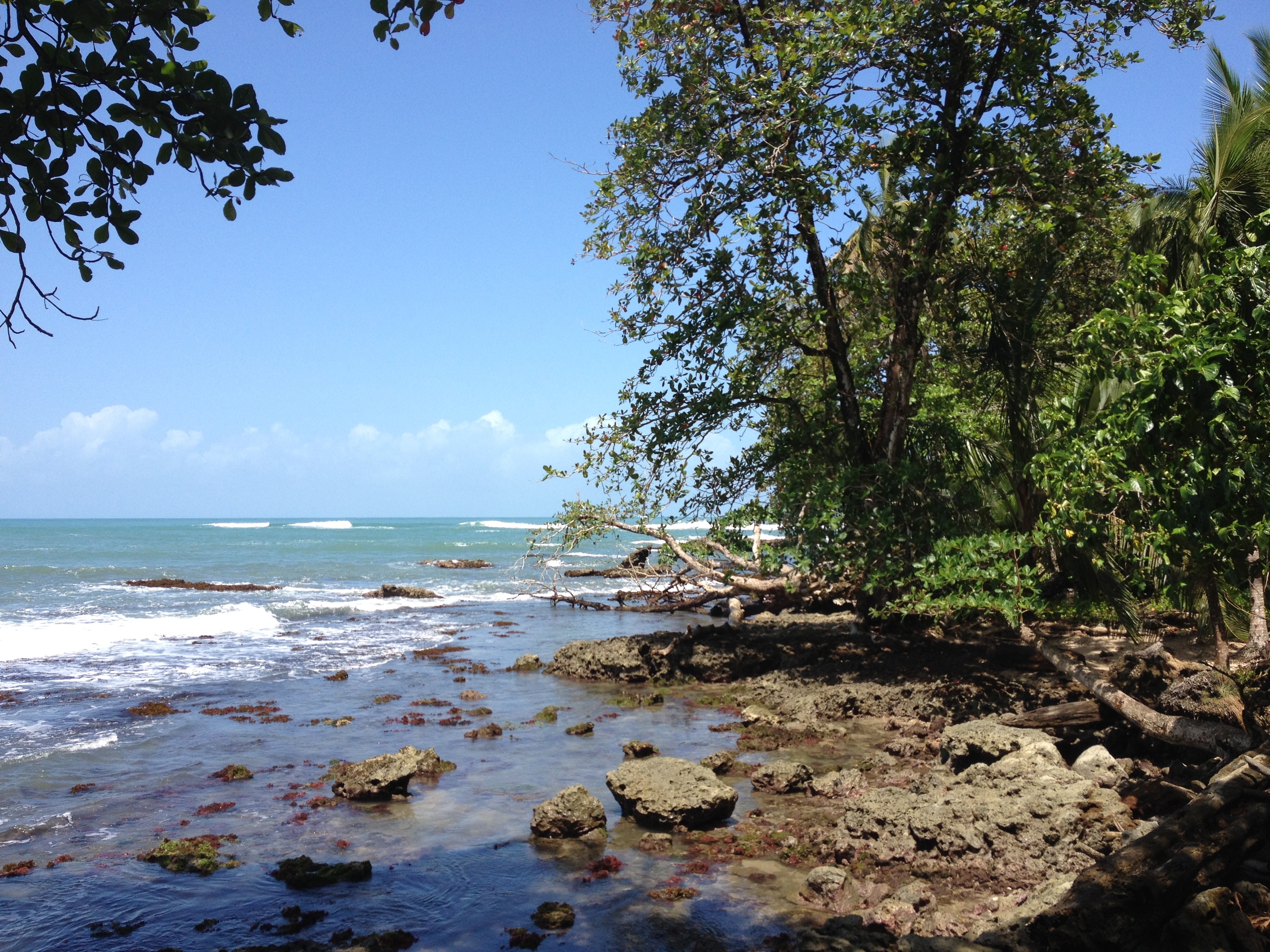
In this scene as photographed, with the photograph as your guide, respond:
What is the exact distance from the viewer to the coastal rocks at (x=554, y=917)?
5504 mm

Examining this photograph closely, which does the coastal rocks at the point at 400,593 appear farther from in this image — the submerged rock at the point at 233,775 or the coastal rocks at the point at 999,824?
the coastal rocks at the point at 999,824

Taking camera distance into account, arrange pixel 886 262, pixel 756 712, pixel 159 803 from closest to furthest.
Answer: pixel 159 803 → pixel 756 712 → pixel 886 262

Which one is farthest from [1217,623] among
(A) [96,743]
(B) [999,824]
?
(A) [96,743]

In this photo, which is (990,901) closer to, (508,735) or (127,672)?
(508,735)

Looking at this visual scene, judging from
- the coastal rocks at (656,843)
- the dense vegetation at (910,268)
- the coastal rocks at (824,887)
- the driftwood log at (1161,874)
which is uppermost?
the dense vegetation at (910,268)

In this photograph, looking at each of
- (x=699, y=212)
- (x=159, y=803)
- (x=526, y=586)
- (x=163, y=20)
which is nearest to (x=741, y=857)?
(x=159, y=803)

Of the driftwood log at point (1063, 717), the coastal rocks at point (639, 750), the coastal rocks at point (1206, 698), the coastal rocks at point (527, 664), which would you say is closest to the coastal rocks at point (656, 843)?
the coastal rocks at point (639, 750)

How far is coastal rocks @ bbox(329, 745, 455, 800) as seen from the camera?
8.12 m

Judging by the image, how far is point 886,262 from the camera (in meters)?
11.8

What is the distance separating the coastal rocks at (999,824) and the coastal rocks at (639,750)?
116 inches

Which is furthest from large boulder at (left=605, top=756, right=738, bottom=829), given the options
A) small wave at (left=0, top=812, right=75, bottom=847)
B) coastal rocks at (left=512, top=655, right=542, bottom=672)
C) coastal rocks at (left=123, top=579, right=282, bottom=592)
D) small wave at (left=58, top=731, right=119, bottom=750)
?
coastal rocks at (left=123, top=579, right=282, bottom=592)

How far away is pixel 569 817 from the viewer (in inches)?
277

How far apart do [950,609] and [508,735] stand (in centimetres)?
552

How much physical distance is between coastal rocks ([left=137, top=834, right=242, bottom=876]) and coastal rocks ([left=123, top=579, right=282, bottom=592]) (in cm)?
2766
